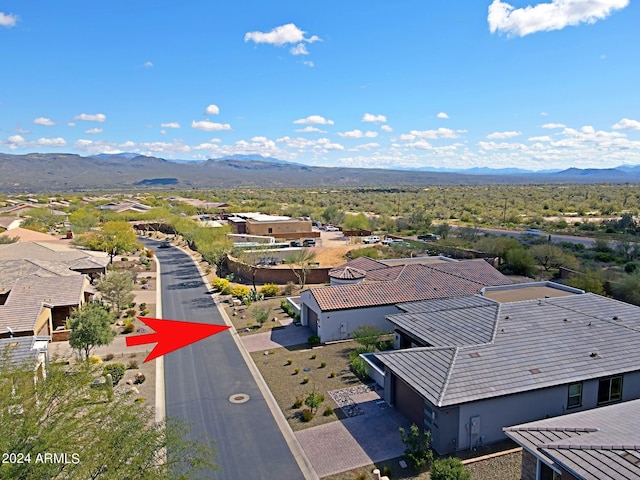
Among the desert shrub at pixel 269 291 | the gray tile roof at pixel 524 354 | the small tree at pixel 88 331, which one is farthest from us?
the desert shrub at pixel 269 291

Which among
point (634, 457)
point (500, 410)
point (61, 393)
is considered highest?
point (61, 393)

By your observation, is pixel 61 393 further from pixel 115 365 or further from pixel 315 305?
pixel 315 305

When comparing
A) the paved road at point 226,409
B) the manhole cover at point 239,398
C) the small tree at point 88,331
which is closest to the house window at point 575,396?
the paved road at point 226,409

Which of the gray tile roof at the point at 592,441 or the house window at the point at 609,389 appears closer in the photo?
the gray tile roof at the point at 592,441

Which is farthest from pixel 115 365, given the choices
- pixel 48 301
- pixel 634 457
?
pixel 634 457

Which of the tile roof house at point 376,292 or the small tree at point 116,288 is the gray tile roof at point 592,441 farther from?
the small tree at point 116,288

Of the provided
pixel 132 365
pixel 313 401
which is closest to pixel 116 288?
pixel 132 365
